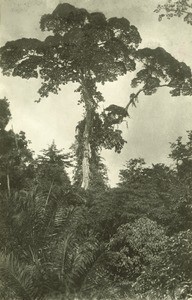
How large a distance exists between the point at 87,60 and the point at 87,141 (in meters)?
4.42

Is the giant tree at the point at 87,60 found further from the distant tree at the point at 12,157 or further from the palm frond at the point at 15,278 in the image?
the palm frond at the point at 15,278

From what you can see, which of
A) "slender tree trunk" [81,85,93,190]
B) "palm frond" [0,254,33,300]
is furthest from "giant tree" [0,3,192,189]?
"palm frond" [0,254,33,300]

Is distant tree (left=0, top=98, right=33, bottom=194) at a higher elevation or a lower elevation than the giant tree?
lower

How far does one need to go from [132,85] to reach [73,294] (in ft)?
67.6

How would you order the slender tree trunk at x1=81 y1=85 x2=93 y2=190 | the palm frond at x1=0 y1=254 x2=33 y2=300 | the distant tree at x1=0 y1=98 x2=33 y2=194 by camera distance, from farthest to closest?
1. the distant tree at x1=0 y1=98 x2=33 y2=194
2. the slender tree trunk at x1=81 y1=85 x2=93 y2=190
3. the palm frond at x1=0 y1=254 x2=33 y2=300

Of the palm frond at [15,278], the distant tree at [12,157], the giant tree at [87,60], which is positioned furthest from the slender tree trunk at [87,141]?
the palm frond at [15,278]

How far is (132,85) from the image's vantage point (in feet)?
87.0

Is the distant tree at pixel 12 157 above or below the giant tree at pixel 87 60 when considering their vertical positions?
below

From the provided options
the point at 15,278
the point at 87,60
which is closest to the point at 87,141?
the point at 87,60

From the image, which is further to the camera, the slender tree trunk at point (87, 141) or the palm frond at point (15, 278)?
the slender tree trunk at point (87, 141)

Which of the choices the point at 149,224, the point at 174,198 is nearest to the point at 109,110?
the point at 174,198

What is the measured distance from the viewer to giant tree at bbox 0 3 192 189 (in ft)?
75.9

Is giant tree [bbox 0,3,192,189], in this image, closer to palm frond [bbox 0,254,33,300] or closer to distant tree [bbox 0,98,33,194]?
distant tree [bbox 0,98,33,194]

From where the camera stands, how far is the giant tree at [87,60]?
23.1 m
